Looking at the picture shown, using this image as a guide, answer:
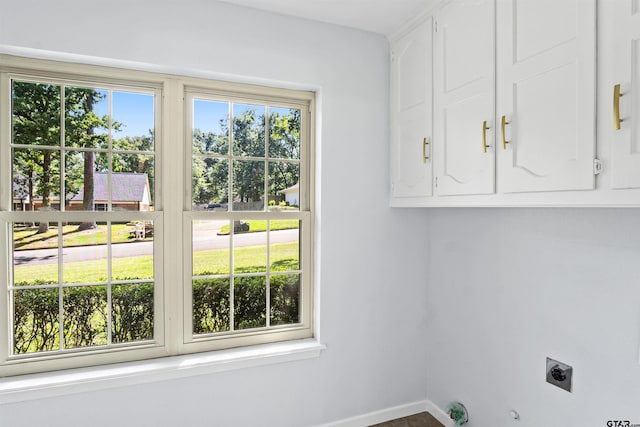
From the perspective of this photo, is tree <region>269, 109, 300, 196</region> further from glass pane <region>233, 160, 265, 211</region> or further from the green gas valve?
the green gas valve

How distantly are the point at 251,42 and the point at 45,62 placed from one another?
1002 mm

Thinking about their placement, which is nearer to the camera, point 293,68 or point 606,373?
point 606,373

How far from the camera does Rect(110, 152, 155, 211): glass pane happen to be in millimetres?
1963

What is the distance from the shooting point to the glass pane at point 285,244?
2.28 meters

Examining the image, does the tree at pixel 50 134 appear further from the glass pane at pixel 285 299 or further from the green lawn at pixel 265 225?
the glass pane at pixel 285 299

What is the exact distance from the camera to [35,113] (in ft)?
6.02

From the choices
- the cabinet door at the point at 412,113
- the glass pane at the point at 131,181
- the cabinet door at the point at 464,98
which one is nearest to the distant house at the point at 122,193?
the glass pane at the point at 131,181

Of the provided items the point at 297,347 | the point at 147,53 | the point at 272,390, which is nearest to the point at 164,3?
the point at 147,53

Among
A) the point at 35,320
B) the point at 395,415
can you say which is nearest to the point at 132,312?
the point at 35,320

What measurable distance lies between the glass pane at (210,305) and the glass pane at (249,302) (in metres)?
0.05

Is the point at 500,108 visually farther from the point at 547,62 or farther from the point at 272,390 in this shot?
the point at 272,390

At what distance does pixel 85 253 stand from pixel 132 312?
0.39 metres

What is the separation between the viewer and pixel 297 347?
7.21ft

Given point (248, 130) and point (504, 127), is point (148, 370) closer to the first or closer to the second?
point (248, 130)
